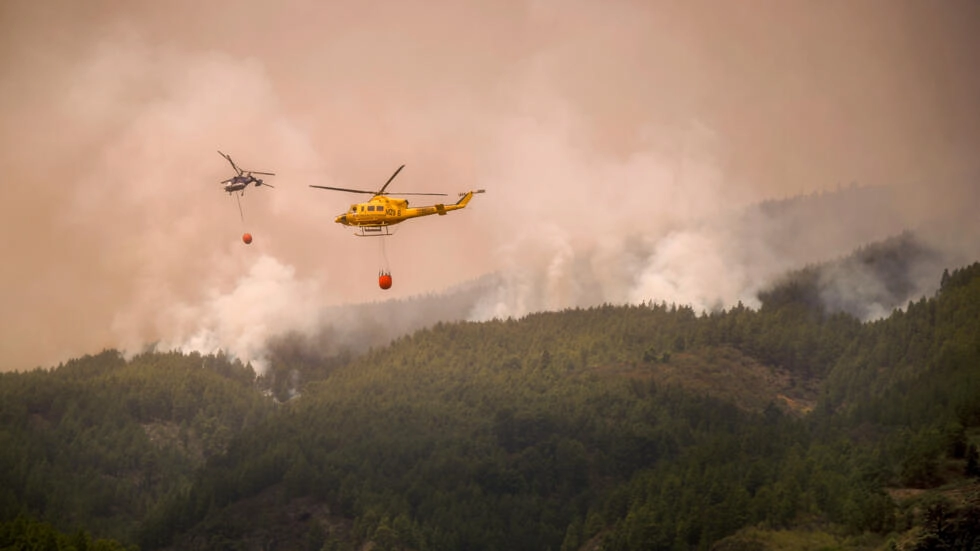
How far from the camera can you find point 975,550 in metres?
199

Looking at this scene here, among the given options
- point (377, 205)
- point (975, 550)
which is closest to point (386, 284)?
point (377, 205)

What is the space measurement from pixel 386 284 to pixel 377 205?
16759 millimetres

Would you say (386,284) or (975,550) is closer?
(386,284)

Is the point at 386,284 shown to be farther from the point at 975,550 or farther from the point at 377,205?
the point at 975,550

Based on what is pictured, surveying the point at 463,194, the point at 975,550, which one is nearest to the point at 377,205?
the point at 463,194

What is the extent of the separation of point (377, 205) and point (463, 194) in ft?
39.3

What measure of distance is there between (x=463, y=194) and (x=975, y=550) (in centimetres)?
8678

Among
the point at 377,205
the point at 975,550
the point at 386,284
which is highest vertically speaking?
the point at 377,205

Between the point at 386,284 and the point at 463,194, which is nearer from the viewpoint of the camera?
the point at 386,284

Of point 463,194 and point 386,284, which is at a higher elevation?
point 463,194

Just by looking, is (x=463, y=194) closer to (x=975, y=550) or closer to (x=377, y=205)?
(x=377, y=205)

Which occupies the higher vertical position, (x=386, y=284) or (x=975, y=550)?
(x=386, y=284)

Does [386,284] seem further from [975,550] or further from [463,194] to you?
[975,550]

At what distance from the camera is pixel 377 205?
7771 inches
